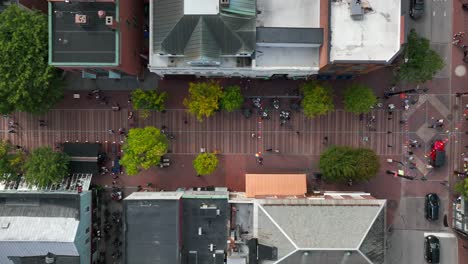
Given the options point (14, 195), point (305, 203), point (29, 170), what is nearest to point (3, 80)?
point (29, 170)

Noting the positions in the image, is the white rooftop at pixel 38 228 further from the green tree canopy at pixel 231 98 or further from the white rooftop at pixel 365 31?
the white rooftop at pixel 365 31

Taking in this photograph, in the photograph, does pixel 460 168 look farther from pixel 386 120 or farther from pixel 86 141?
pixel 86 141

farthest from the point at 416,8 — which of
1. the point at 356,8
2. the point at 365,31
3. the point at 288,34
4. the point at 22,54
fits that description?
the point at 22,54

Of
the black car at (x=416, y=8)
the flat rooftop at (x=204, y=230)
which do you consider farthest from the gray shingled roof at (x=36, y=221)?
the black car at (x=416, y=8)

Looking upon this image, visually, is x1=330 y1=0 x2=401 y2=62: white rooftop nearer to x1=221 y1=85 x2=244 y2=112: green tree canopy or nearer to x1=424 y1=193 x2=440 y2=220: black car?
x1=221 y1=85 x2=244 y2=112: green tree canopy

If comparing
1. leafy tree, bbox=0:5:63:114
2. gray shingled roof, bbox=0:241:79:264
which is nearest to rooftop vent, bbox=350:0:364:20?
leafy tree, bbox=0:5:63:114

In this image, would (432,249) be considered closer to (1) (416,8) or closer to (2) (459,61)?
(2) (459,61)
